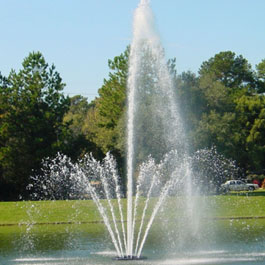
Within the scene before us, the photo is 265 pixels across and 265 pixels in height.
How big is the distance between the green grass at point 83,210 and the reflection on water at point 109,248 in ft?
15.3

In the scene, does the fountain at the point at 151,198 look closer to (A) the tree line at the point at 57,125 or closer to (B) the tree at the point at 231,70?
(A) the tree line at the point at 57,125

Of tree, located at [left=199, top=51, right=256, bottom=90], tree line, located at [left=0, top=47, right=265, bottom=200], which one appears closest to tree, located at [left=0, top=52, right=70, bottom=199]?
tree line, located at [left=0, top=47, right=265, bottom=200]

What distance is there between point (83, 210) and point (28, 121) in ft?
47.7

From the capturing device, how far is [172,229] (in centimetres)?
2748

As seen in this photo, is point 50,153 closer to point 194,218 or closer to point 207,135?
point 207,135

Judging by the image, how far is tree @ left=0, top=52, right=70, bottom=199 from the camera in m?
46.0

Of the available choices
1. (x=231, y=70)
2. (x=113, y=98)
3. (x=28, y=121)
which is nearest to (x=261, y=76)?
(x=231, y=70)

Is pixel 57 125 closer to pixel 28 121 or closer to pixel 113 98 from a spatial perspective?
pixel 28 121

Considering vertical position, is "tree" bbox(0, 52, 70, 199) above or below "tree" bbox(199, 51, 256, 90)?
below

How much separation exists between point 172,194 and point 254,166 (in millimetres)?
15064

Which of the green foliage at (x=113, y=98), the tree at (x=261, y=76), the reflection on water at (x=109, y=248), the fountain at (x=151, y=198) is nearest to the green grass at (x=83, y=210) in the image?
the fountain at (x=151, y=198)

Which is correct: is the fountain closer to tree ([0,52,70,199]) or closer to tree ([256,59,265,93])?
tree ([0,52,70,199])

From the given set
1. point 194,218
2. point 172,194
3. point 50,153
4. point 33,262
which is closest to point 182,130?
point 172,194

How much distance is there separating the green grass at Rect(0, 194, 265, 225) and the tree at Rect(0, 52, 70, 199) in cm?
844
